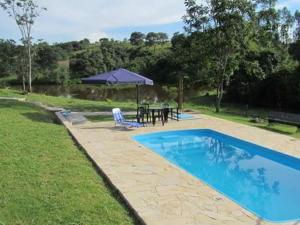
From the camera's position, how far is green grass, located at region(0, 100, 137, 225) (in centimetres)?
504

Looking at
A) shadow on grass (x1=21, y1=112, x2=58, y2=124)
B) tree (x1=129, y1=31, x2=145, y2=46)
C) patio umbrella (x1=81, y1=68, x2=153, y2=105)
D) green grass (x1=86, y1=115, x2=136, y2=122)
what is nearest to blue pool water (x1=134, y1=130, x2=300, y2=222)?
patio umbrella (x1=81, y1=68, x2=153, y2=105)

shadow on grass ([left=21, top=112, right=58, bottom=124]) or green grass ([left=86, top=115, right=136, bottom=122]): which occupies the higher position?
shadow on grass ([left=21, top=112, right=58, bottom=124])

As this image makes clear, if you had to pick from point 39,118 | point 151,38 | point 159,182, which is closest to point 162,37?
point 151,38

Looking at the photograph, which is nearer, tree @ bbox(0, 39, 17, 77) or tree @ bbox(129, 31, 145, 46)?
tree @ bbox(0, 39, 17, 77)

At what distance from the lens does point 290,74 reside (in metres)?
23.4

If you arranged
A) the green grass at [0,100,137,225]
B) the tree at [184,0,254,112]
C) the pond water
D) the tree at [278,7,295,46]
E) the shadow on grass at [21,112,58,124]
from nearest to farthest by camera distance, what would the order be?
the green grass at [0,100,137,225] → the shadow on grass at [21,112,58,124] → the tree at [184,0,254,112] → the pond water → the tree at [278,7,295,46]

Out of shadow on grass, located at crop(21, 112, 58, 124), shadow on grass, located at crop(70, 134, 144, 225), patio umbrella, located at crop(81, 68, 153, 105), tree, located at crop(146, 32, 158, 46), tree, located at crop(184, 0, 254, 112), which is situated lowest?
shadow on grass, located at crop(70, 134, 144, 225)

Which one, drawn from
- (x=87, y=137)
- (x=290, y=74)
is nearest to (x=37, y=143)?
(x=87, y=137)

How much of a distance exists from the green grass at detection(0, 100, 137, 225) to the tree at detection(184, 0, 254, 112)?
928 cm

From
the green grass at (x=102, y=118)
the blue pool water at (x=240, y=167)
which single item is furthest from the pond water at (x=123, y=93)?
the blue pool water at (x=240, y=167)

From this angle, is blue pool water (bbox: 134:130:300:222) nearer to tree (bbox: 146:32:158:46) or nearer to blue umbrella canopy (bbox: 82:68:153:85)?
blue umbrella canopy (bbox: 82:68:153:85)

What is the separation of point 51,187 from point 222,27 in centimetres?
1255

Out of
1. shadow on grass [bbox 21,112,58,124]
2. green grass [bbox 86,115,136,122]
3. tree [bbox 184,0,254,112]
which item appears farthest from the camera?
tree [bbox 184,0,254,112]

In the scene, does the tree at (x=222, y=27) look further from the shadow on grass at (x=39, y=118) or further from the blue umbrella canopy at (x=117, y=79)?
the shadow on grass at (x=39, y=118)
